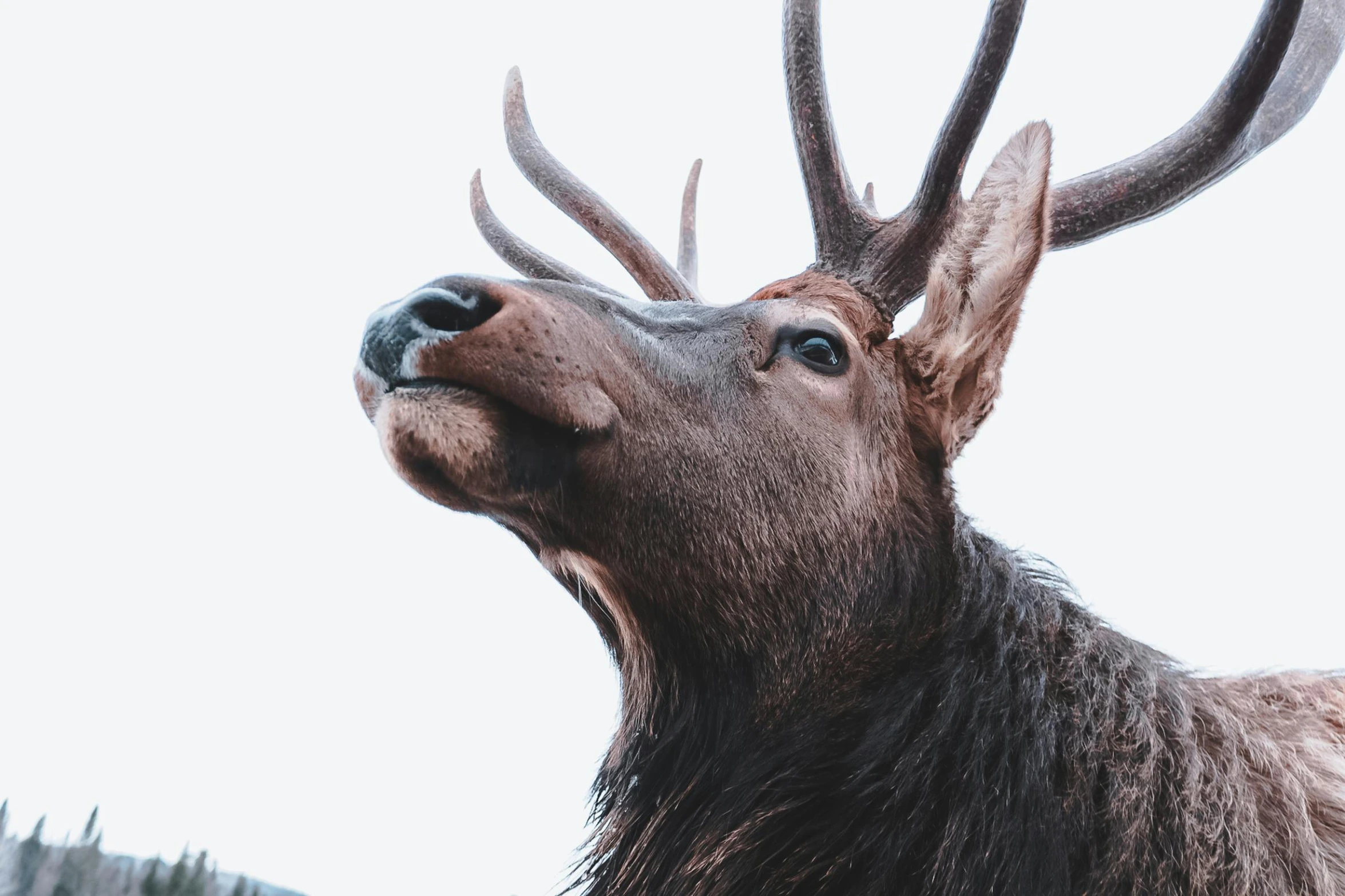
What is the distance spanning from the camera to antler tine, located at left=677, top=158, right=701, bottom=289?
3510 mm

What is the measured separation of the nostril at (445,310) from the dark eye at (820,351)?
27.8 inches

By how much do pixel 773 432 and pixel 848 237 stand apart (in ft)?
2.60

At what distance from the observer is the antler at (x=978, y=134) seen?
2.14 meters

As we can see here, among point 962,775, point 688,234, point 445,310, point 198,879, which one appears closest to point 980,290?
point 962,775

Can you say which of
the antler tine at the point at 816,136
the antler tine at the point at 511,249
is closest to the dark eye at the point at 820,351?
the antler tine at the point at 816,136

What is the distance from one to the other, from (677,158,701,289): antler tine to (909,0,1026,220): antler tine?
1.32 metres

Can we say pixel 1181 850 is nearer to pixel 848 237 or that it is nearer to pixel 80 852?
pixel 848 237

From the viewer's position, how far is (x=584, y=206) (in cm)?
309

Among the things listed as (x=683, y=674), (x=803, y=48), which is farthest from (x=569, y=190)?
(x=683, y=674)

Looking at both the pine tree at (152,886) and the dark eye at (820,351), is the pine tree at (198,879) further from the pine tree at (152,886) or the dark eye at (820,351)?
the dark eye at (820,351)

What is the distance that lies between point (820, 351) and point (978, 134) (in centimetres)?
67

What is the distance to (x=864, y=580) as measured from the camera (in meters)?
1.84

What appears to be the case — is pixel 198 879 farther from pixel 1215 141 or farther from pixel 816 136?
pixel 1215 141

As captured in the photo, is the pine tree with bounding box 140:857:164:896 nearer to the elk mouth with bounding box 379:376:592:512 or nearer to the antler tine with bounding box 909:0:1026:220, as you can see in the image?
the elk mouth with bounding box 379:376:592:512
